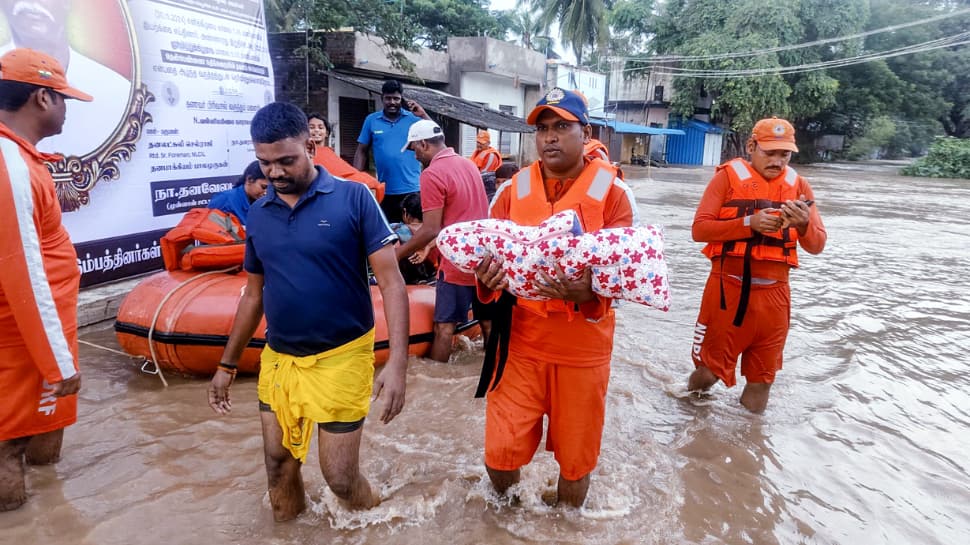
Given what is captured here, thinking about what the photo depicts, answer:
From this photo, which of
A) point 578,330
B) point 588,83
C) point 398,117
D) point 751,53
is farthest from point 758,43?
point 578,330

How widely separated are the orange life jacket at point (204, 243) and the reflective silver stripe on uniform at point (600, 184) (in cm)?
285

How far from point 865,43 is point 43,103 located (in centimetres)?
4325

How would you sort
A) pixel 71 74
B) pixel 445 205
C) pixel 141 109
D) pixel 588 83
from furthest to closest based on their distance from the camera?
pixel 588 83
pixel 141 109
pixel 71 74
pixel 445 205

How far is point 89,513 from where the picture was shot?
2.95 metres

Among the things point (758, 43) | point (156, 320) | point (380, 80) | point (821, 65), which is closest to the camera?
A: point (156, 320)

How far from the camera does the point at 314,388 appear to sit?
249 cm

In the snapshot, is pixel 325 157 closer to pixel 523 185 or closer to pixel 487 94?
pixel 523 185

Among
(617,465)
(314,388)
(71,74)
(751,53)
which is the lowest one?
(617,465)

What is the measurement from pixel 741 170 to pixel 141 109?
197 inches

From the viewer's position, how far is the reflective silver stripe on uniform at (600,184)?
257cm

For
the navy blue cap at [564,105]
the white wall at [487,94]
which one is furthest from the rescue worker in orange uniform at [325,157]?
the white wall at [487,94]

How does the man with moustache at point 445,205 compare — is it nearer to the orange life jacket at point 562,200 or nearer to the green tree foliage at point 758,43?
the orange life jacket at point 562,200

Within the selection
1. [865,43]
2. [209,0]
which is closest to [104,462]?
[209,0]

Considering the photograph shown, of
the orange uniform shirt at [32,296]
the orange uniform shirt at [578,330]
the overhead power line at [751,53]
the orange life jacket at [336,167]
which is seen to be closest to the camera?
the orange uniform shirt at [32,296]
